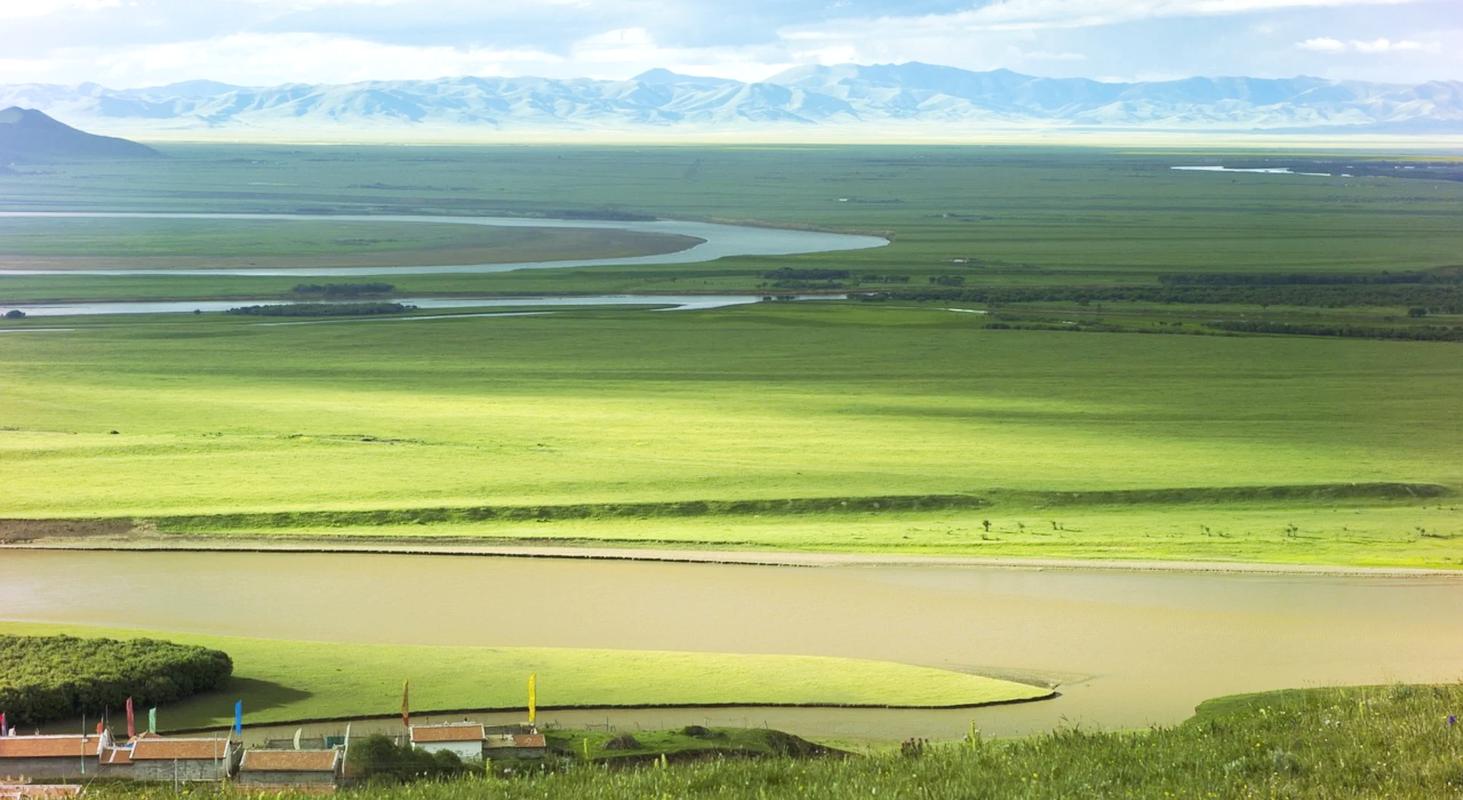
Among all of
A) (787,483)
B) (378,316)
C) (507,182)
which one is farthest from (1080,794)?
(507,182)

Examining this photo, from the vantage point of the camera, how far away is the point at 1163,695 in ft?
83.9

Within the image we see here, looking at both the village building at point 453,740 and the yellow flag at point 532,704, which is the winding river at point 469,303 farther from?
the village building at point 453,740

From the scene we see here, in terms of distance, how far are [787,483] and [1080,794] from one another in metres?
31.4

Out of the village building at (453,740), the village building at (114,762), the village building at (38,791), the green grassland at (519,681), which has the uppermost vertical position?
the village building at (38,791)

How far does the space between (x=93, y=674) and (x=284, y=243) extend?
100327 millimetres

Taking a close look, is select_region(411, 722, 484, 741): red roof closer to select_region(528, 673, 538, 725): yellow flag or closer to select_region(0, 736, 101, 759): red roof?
select_region(528, 673, 538, 725): yellow flag

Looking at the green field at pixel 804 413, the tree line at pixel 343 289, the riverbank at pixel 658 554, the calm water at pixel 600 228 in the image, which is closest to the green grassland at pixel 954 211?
the green field at pixel 804 413

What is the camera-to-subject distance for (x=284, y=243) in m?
120

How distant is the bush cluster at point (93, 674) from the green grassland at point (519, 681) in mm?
357

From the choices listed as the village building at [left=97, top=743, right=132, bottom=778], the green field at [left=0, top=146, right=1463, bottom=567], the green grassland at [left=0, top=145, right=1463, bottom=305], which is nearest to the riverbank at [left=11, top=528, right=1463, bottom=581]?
the green field at [left=0, top=146, right=1463, bottom=567]

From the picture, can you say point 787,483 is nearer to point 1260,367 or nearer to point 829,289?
point 1260,367

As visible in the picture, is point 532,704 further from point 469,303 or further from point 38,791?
point 469,303

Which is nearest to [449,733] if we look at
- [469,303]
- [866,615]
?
[866,615]

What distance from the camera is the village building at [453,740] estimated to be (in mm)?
20062
